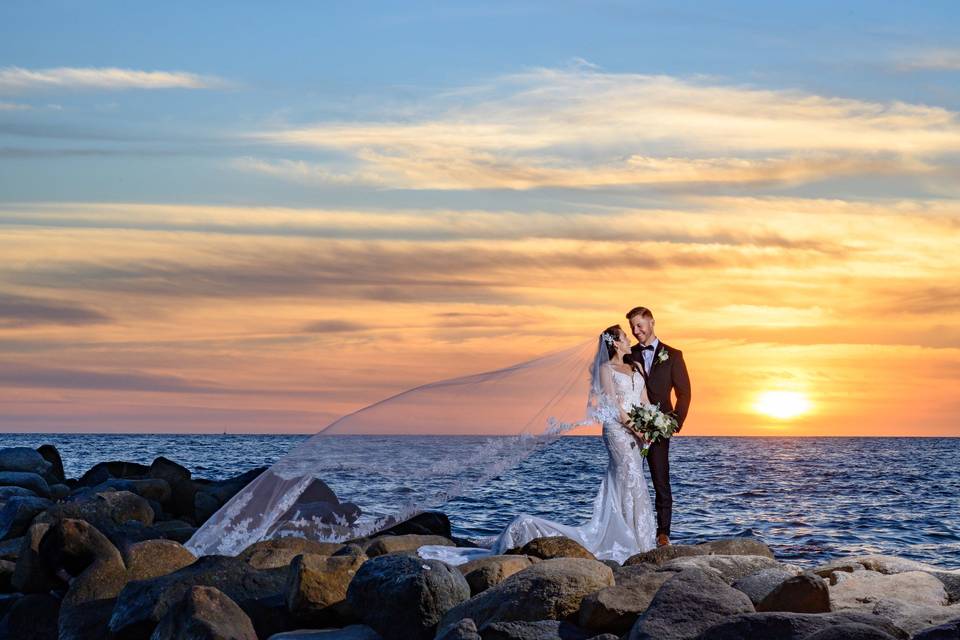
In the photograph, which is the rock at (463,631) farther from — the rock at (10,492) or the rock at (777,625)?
the rock at (10,492)

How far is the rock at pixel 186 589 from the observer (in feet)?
32.2

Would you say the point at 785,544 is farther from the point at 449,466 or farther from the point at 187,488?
the point at 187,488

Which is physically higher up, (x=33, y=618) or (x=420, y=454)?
(x=420, y=454)

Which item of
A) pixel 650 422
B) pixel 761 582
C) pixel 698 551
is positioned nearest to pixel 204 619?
pixel 761 582

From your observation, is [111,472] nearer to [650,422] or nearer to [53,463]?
[53,463]

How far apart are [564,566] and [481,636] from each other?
48.8 inches

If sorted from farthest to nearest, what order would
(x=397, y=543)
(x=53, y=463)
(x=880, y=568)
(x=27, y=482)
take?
1. (x=53, y=463)
2. (x=27, y=482)
3. (x=397, y=543)
4. (x=880, y=568)

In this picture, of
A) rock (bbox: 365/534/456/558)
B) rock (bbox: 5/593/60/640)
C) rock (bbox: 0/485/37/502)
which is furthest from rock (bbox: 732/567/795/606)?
rock (bbox: 0/485/37/502)

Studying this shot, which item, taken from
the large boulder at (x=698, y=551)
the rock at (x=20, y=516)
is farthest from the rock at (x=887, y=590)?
the rock at (x=20, y=516)

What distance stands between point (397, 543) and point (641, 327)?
3.80 metres

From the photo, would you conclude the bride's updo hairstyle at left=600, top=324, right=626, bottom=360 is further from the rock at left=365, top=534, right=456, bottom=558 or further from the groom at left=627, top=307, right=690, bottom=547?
the rock at left=365, top=534, right=456, bottom=558

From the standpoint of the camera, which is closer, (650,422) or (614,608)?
(614,608)

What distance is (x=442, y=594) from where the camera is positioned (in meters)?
9.24

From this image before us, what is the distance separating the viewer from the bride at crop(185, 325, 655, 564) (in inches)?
503
